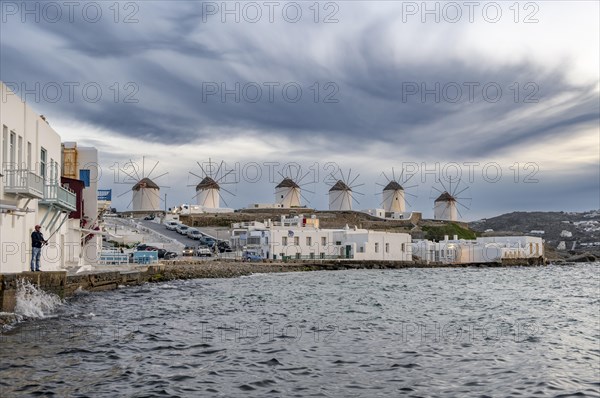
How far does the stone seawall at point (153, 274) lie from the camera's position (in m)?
20.8

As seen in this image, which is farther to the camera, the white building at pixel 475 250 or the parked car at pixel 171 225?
the parked car at pixel 171 225

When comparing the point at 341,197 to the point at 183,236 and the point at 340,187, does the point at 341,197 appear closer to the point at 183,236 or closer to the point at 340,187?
the point at 340,187

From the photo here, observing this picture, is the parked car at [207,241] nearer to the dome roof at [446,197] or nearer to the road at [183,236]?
the road at [183,236]

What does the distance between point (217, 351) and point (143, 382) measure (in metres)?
3.88

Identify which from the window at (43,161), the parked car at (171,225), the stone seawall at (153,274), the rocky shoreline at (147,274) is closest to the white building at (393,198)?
the stone seawall at (153,274)

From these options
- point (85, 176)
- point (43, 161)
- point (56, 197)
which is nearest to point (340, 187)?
point (85, 176)

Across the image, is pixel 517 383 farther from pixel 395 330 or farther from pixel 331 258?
pixel 331 258

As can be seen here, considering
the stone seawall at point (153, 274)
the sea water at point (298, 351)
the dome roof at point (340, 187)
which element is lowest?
the sea water at point (298, 351)

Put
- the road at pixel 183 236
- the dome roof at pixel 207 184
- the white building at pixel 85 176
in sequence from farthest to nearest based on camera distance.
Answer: the dome roof at pixel 207 184 < the road at pixel 183 236 < the white building at pixel 85 176

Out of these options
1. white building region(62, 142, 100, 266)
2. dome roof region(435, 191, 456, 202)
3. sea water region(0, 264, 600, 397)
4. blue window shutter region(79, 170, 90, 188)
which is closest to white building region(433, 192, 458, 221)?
dome roof region(435, 191, 456, 202)

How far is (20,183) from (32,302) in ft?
16.6

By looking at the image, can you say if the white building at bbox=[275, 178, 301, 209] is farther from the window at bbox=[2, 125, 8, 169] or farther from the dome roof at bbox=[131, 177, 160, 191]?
the window at bbox=[2, 125, 8, 169]

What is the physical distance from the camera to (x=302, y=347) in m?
17.1

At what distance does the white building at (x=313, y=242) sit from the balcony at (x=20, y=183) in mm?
56496
